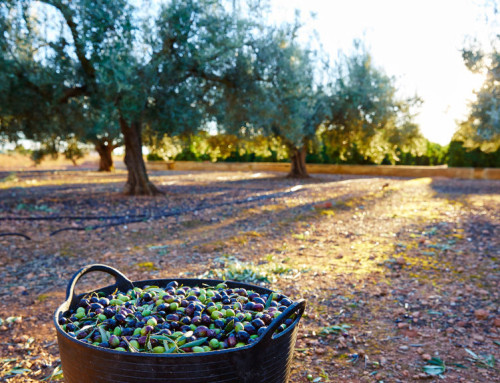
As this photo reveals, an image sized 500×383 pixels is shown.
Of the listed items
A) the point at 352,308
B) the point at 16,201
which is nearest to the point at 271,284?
the point at 352,308

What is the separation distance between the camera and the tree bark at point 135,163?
45.5ft

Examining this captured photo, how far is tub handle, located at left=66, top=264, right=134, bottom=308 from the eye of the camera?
2.47 m

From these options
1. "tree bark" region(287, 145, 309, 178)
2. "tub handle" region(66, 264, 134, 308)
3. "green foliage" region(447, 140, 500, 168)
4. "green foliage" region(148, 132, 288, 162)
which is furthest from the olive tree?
"green foliage" region(447, 140, 500, 168)

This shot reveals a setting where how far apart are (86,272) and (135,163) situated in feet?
40.2

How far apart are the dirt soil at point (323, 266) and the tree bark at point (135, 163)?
1.80 metres

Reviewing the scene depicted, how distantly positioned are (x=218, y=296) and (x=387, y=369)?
5.72ft

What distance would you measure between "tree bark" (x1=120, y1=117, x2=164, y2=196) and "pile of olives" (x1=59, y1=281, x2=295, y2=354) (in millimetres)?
11939

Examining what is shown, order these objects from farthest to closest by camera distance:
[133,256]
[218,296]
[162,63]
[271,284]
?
[162,63], [133,256], [271,284], [218,296]

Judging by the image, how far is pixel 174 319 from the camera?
7.29 feet

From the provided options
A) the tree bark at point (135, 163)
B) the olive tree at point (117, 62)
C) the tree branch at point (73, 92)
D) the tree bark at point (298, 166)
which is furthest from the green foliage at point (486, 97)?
the tree branch at point (73, 92)

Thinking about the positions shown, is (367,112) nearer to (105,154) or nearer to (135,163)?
(135,163)

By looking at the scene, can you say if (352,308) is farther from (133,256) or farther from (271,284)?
(133,256)

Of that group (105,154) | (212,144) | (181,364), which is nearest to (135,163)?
(212,144)

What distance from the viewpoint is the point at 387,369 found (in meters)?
3.21
